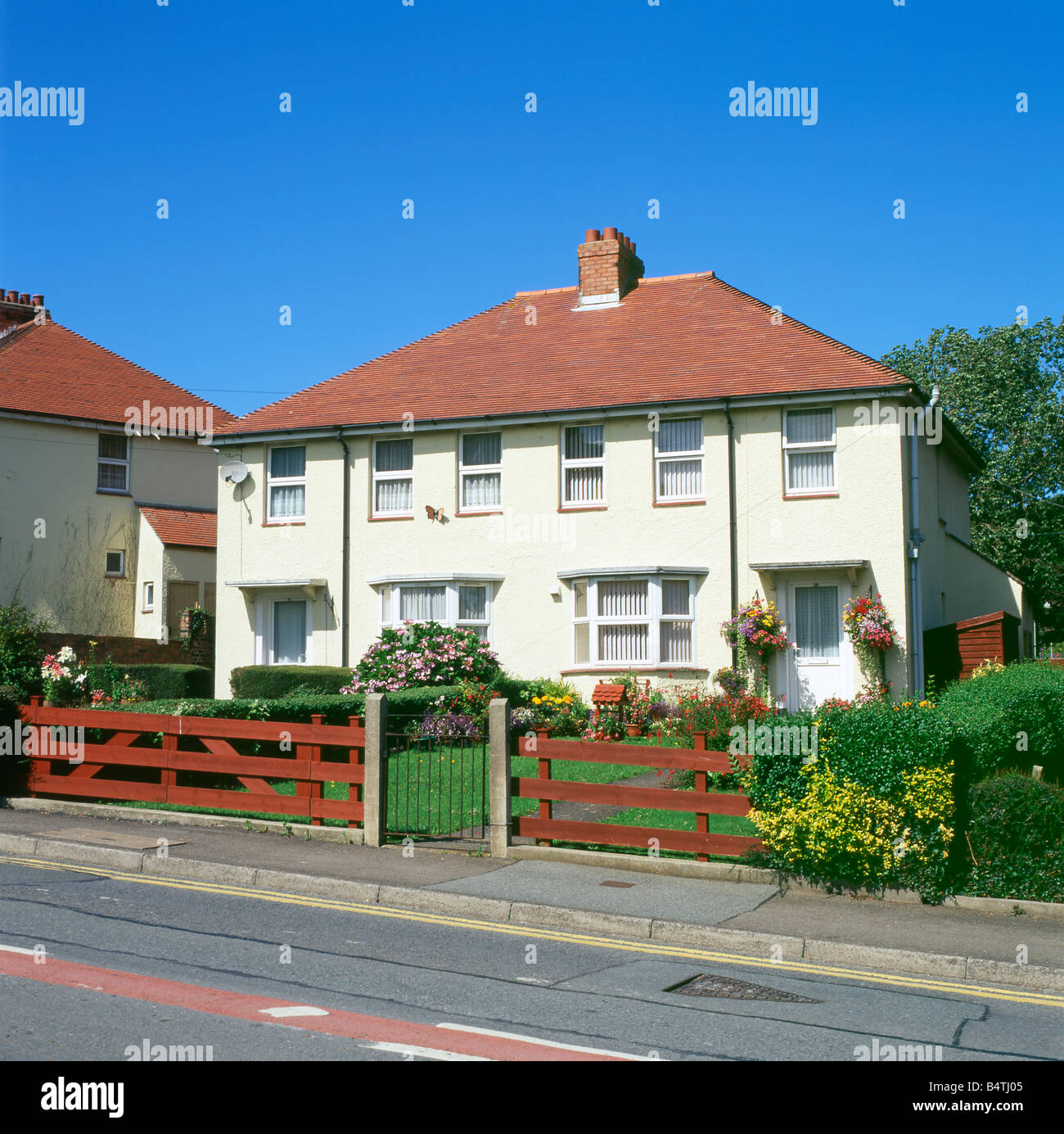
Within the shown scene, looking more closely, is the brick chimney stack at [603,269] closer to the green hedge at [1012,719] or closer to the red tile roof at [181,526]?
the red tile roof at [181,526]

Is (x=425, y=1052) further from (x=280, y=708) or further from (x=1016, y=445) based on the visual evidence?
(x=1016, y=445)

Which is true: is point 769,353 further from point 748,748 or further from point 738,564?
point 748,748

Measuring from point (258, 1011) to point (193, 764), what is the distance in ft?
24.9

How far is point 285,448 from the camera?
25766 millimetres

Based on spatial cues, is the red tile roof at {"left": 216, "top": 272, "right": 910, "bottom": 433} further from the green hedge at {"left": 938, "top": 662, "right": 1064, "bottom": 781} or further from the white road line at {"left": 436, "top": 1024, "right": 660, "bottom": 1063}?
the white road line at {"left": 436, "top": 1024, "right": 660, "bottom": 1063}

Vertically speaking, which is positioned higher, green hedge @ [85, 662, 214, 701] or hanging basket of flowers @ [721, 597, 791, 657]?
hanging basket of flowers @ [721, 597, 791, 657]

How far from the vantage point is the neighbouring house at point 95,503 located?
91.9ft

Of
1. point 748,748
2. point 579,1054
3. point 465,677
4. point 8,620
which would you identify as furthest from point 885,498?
point 579,1054

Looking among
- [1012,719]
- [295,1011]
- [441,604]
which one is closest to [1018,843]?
[1012,719]

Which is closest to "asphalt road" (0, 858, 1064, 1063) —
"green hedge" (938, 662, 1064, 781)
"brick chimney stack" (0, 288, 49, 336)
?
"green hedge" (938, 662, 1064, 781)

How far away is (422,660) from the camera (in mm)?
21438

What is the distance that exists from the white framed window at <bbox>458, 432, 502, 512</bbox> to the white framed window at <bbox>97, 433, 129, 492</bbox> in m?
10.4

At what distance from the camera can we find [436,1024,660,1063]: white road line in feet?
19.6
